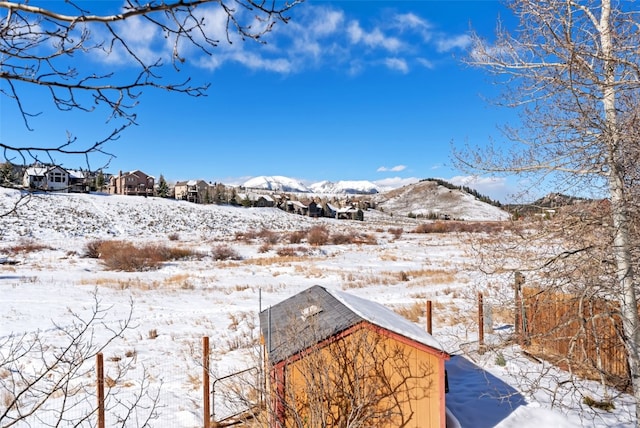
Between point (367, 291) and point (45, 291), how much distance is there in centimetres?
1369

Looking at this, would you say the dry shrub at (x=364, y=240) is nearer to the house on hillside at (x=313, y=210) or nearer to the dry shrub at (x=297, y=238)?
the dry shrub at (x=297, y=238)

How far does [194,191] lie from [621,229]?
82.2m

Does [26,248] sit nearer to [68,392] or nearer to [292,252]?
[292,252]

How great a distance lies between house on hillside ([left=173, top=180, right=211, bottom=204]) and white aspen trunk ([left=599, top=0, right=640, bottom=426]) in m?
73.5

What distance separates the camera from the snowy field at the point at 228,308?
730 centimetres

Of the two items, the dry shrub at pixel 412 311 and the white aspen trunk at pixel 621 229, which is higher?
the white aspen trunk at pixel 621 229

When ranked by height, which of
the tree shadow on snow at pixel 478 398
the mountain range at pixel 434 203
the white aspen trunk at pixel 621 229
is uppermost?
the mountain range at pixel 434 203

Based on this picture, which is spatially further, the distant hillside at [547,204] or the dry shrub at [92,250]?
the dry shrub at [92,250]

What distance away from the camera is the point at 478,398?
307 inches

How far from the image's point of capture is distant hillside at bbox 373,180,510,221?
350ft

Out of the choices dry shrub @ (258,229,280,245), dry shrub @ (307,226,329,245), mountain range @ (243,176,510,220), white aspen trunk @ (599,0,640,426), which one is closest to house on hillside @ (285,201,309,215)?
mountain range @ (243,176,510,220)

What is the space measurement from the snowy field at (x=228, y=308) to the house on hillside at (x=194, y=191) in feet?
123

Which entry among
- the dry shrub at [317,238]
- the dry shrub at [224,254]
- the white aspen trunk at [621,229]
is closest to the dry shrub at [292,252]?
the dry shrub at [224,254]

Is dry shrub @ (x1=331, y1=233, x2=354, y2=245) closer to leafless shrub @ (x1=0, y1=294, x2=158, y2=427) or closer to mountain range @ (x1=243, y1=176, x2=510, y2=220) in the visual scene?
leafless shrub @ (x1=0, y1=294, x2=158, y2=427)
